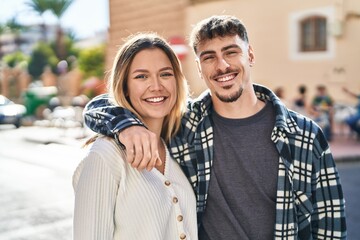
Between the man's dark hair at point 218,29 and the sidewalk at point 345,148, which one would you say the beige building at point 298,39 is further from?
the man's dark hair at point 218,29

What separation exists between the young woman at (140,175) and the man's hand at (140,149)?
0.17 feet

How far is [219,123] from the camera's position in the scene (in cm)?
225

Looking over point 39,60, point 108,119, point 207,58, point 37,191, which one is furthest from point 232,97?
point 39,60

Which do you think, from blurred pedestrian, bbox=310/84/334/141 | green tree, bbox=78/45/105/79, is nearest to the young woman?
blurred pedestrian, bbox=310/84/334/141

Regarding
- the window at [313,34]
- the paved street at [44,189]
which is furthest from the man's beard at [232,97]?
the window at [313,34]

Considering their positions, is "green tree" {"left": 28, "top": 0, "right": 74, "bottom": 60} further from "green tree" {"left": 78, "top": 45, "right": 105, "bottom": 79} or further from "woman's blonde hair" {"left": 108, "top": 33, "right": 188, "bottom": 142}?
"woman's blonde hair" {"left": 108, "top": 33, "right": 188, "bottom": 142}

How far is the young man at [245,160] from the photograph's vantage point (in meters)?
2.09

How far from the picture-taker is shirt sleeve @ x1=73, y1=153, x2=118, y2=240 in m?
1.73

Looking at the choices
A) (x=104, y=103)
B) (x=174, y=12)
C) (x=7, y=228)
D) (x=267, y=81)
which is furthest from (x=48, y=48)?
(x=104, y=103)

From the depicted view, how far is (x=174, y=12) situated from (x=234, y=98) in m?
16.4

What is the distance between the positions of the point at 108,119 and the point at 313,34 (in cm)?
1335

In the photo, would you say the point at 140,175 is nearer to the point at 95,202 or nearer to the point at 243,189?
the point at 95,202

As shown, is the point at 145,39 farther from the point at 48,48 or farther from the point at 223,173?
the point at 48,48

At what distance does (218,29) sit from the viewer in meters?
2.24
